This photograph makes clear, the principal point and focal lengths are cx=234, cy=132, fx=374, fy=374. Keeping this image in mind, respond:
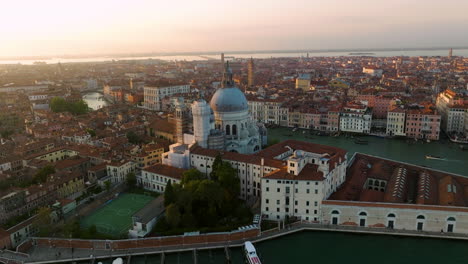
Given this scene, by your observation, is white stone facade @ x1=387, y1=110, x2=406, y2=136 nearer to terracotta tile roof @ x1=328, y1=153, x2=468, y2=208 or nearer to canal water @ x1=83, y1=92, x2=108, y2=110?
terracotta tile roof @ x1=328, y1=153, x2=468, y2=208

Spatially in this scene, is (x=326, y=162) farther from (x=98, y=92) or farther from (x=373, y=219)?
(x=98, y=92)

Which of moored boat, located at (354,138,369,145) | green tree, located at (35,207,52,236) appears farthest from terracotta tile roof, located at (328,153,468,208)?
green tree, located at (35,207,52,236)

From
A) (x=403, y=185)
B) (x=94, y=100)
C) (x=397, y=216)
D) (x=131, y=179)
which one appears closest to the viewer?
(x=397, y=216)

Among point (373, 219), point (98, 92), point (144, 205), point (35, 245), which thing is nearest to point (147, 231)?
point (144, 205)

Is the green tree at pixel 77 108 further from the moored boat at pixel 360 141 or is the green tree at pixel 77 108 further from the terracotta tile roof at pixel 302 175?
the terracotta tile roof at pixel 302 175

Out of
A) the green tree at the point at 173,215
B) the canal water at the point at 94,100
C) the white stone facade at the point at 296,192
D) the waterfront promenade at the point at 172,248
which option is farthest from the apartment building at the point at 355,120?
the canal water at the point at 94,100

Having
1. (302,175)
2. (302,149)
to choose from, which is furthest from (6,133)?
(302,175)

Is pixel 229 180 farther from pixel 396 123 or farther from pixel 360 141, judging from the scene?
pixel 396 123

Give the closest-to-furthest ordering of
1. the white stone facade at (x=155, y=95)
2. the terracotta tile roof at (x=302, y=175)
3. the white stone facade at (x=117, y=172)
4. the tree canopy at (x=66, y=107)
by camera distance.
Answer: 1. the terracotta tile roof at (x=302, y=175)
2. the white stone facade at (x=117, y=172)
3. the tree canopy at (x=66, y=107)
4. the white stone facade at (x=155, y=95)
